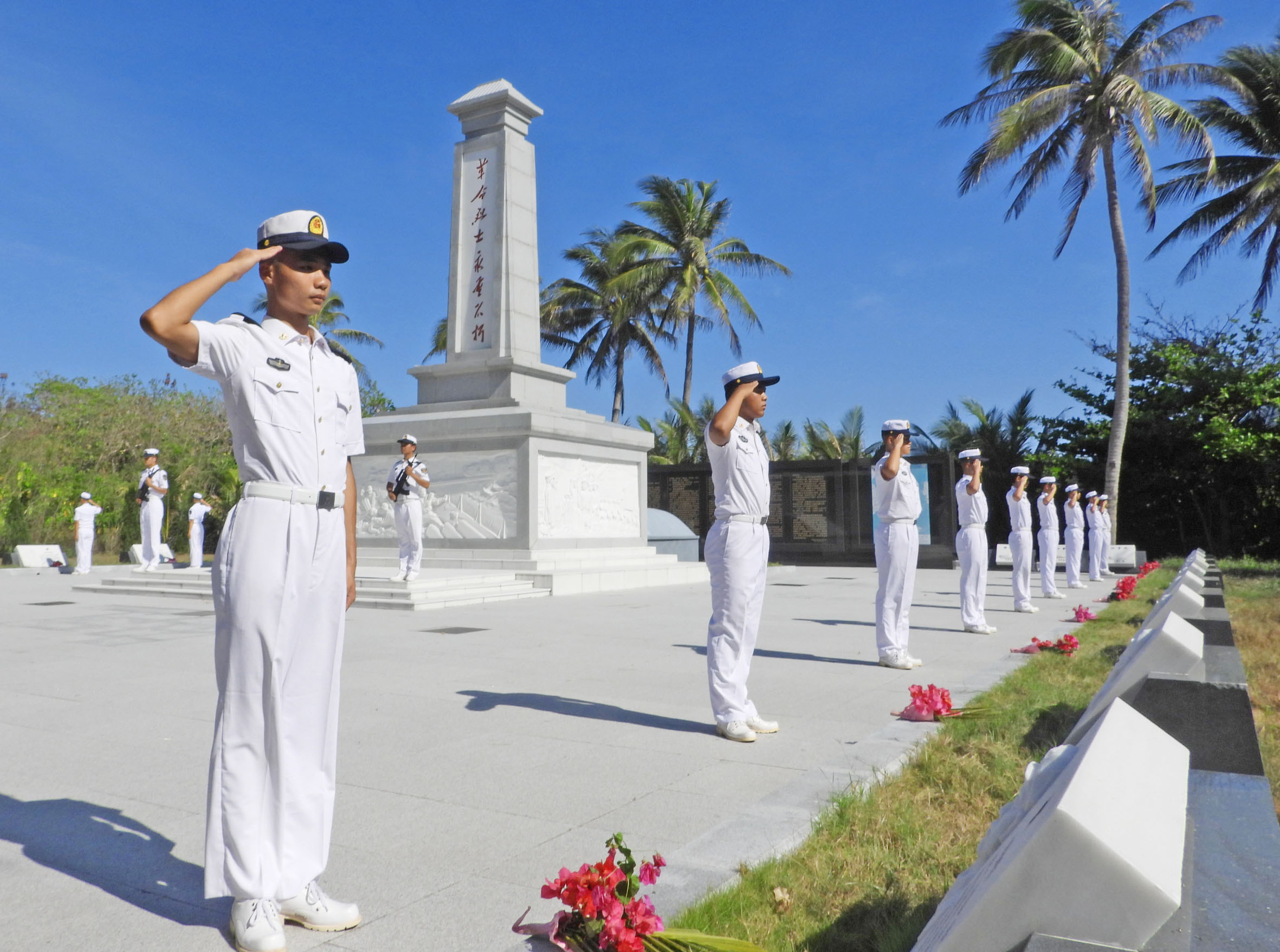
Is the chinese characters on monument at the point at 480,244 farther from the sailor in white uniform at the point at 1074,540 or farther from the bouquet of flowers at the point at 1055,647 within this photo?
the sailor in white uniform at the point at 1074,540

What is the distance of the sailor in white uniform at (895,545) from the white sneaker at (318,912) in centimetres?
567

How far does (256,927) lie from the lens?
2701mm

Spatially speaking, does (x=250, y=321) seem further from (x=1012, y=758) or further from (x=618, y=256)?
(x=618, y=256)

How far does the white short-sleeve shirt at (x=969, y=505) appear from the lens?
36.5ft

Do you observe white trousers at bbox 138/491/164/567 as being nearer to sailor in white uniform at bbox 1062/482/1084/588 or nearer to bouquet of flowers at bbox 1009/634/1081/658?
bouquet of flowers at bbox 1009/634/1081/658

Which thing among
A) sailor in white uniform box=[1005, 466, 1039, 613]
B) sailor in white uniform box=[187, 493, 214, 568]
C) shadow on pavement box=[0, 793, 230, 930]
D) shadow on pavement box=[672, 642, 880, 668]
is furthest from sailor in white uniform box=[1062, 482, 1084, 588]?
shadow on pavement box=[0, 793, 230, 930]

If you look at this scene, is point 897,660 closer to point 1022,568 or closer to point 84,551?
point 1022,568

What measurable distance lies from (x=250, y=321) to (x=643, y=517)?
602 inches

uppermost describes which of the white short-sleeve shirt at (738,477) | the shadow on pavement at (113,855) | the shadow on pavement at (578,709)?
the white short-sleeve shirt at (738,477)

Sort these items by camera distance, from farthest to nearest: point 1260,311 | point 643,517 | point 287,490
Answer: point 1260,311
point 643,517
point 287,490

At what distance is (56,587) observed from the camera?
16297mm

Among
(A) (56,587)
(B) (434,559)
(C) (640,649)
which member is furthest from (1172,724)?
(A) (56,587)

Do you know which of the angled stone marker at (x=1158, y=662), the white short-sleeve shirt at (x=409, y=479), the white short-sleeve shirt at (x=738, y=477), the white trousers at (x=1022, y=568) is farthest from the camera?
the white short-sleeve shirt at (x=409, y=479)

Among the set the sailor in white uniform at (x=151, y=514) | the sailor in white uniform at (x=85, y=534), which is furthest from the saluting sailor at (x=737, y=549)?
the sailor in white uniform at (x=85, y=534)
